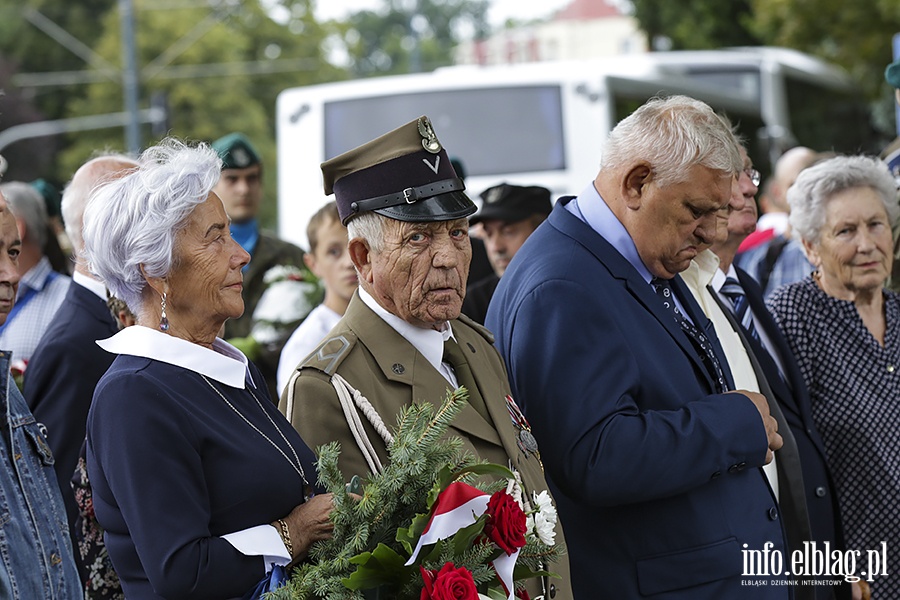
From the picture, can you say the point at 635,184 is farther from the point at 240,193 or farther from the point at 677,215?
the point at 240,193

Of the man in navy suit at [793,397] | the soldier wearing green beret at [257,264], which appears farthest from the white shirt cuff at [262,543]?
the soldier wearing green beret at [257,264]

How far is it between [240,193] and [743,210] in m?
3.37

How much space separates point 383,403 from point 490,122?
8770 mm

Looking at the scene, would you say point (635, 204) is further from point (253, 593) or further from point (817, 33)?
point (817, 33)

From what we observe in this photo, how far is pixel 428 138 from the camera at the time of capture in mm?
3510

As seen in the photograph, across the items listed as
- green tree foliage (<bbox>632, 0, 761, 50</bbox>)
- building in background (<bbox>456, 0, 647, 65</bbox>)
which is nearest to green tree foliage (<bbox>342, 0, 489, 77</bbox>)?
building in background (<bbox>456, 0, 647, 65</bbox>)

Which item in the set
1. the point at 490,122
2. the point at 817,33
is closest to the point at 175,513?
the point at 490,122

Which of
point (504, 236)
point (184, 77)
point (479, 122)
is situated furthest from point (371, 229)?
point (184, 77)

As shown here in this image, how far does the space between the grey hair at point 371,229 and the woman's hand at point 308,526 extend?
79cm

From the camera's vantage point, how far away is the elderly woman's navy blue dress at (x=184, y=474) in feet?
9.02

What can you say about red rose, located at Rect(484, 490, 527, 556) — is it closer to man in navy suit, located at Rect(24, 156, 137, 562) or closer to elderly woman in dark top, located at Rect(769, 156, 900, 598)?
man in navy suit, located at Rect(24, 156, 137, 562)

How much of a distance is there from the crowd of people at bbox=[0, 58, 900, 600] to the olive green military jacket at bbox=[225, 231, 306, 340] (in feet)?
7.07

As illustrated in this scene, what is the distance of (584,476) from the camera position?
351 centimetres

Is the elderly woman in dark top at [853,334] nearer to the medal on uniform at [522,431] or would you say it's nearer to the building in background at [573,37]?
the medal on uniform at [522,431]
